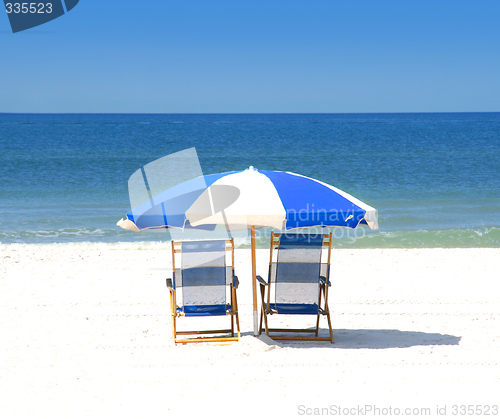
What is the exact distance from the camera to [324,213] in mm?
3771

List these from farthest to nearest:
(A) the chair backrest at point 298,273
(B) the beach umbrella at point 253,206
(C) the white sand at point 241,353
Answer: (A) the chair backrest at point 298,273
(B) the beach umbrella at point 253,206
(C) the white sand at point 241,353

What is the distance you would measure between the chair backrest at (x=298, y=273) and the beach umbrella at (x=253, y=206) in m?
0.57

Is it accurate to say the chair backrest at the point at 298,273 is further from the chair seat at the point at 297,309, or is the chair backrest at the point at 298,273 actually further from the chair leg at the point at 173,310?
the chair leg at the point at 173,310

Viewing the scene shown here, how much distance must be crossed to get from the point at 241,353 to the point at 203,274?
77 centimetres

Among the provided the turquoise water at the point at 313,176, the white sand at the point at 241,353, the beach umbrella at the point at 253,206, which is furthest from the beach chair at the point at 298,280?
the turquoise water at the point at 313,176

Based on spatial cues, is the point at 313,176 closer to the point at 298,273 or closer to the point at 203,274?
the point at 298,273

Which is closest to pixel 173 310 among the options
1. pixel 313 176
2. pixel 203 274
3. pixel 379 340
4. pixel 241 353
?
pixel 203 274

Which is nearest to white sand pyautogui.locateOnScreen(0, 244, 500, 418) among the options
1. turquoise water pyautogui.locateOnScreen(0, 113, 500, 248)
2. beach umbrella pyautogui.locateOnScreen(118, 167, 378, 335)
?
beach umbrella pyautogui.locateOnScreen(118, 167, 378, 335)

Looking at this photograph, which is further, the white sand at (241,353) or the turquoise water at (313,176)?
the turquoise water at (313,176)

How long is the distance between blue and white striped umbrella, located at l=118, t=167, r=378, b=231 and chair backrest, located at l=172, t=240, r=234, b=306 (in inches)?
21.2

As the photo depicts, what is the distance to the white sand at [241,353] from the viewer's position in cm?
335

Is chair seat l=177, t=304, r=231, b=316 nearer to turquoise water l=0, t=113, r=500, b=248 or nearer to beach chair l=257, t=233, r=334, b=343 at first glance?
beach chair l=257, t=233, r=334, b=343

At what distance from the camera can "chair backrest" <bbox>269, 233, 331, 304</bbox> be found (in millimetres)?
4484

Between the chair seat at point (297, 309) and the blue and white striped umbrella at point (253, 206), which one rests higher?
the blue and white striped umbrella at point (253, 206)
